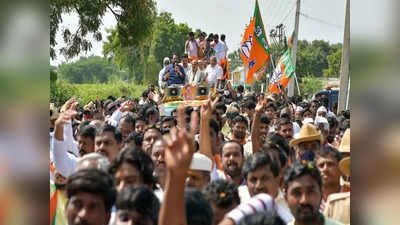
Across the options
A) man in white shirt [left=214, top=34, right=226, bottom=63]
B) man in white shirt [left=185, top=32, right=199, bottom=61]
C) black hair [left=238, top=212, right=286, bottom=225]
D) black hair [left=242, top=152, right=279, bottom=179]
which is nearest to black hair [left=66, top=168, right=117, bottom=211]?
black hair [left=238, top=212, right=286, bottom=225]

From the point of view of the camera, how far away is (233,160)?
4.32 meters

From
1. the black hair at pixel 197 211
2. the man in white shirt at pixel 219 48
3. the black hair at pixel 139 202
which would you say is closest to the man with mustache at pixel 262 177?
the black hair at pixel 197 211

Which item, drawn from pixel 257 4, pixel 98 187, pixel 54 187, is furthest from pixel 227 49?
pixel 98 187

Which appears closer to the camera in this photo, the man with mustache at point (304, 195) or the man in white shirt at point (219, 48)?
the man with mustache at point (304, 195)

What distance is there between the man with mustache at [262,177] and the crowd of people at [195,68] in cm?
847

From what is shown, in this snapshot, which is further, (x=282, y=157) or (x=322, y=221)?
(x=282, y=157)

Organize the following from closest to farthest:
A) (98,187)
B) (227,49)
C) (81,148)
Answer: (98,187) < (81,148) < (227,49)

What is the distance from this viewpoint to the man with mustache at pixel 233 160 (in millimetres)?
4209

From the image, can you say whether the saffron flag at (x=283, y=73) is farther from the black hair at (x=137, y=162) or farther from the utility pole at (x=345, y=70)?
the black hair at (x=137, y=162)

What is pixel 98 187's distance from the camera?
2625 millimetres

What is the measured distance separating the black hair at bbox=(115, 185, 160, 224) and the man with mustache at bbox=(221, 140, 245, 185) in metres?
1.75

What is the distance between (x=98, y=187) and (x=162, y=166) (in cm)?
122
